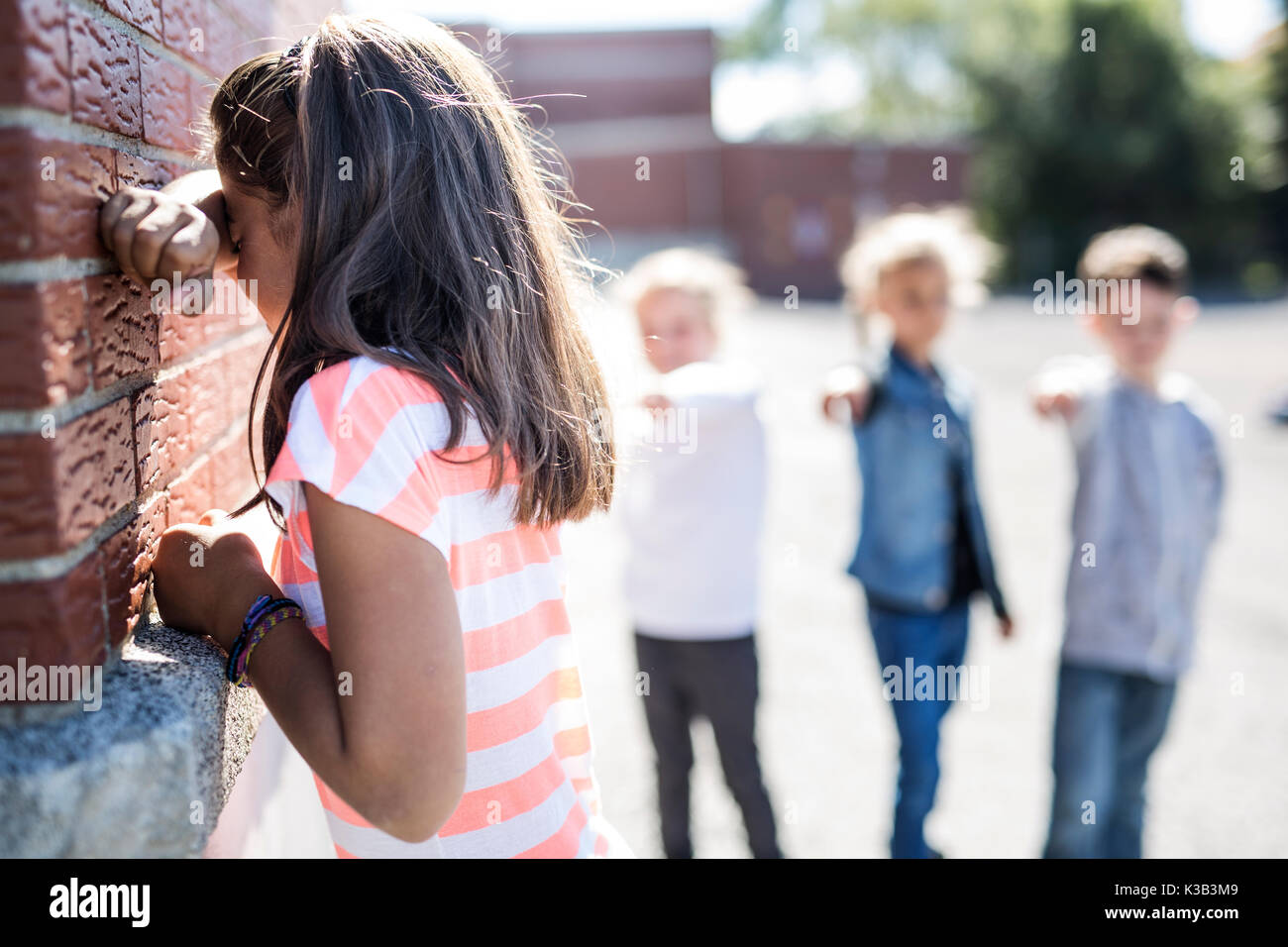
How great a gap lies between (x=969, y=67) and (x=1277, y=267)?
11661 mm

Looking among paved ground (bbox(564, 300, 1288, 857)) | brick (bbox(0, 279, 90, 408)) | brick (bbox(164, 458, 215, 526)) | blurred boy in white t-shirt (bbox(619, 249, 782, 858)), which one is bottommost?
paved ground (bbox(564, 300, 1288, 857))

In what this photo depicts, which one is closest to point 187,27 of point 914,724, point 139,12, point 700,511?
point 139,12

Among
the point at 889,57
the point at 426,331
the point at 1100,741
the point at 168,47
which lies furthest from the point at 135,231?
the point at 889,57

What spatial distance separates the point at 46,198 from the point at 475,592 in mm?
618

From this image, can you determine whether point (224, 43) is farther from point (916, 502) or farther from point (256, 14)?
point (916, 502)

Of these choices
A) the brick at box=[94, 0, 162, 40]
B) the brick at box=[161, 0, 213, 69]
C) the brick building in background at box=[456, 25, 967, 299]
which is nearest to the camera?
the brick at box=[94, 0, 162, 40]

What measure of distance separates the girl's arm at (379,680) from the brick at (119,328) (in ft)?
0.88

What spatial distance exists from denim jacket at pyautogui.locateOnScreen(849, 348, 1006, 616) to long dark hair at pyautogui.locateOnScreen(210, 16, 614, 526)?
246cm

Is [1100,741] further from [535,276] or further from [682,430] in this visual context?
[535,276]

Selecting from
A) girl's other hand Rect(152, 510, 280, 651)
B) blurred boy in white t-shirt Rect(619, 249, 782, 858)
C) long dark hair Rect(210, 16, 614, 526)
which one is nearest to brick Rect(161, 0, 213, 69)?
long dark hair Rect(210, 16, 614, 526)

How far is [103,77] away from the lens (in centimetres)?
108

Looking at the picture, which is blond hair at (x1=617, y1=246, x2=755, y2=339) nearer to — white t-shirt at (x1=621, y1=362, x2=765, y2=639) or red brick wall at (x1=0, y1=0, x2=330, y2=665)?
white t-shirt at (x1=621, y1=362, x2=765, y2=639)

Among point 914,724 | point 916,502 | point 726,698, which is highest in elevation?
point 916,502

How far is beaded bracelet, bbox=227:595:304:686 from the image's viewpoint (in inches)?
44.9
